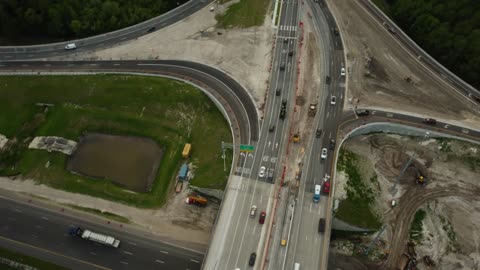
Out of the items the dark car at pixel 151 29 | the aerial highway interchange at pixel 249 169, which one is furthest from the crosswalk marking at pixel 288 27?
the dark car at pixel 151 29

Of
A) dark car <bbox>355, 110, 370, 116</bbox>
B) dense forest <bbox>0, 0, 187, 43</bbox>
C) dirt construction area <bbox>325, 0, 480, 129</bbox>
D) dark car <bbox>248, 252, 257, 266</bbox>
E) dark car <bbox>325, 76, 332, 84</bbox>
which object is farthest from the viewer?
dense forest <bbox>0, 0, 187, 43</bbox>

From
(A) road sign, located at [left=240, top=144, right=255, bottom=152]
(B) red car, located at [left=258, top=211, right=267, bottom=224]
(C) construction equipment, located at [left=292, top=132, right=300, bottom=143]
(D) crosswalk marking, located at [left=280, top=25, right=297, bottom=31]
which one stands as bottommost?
(B) red car, located at [left=258, top=211, right=267, bottom=224]

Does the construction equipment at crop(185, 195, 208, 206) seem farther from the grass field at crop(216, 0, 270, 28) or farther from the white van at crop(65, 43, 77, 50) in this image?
the white van at crop(65, 43, 77, 50)

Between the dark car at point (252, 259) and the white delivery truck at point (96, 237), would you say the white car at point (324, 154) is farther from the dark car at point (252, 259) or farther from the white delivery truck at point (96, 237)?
the white delivery truck at point (96, 237)

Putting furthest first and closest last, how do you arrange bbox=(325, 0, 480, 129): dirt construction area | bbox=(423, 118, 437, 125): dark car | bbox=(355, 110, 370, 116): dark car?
1. bbox=(325, 0, 480, 129): dirt construction area
2. bbox=(355, 110, 370, 116): dark car
3. bbox=(423, 118, 437, 125): dark car

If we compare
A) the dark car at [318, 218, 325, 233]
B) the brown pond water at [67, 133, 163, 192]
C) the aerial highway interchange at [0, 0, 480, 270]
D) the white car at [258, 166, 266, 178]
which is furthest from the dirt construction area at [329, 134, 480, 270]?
the brown pond water at [67, 133, 163, 192]
